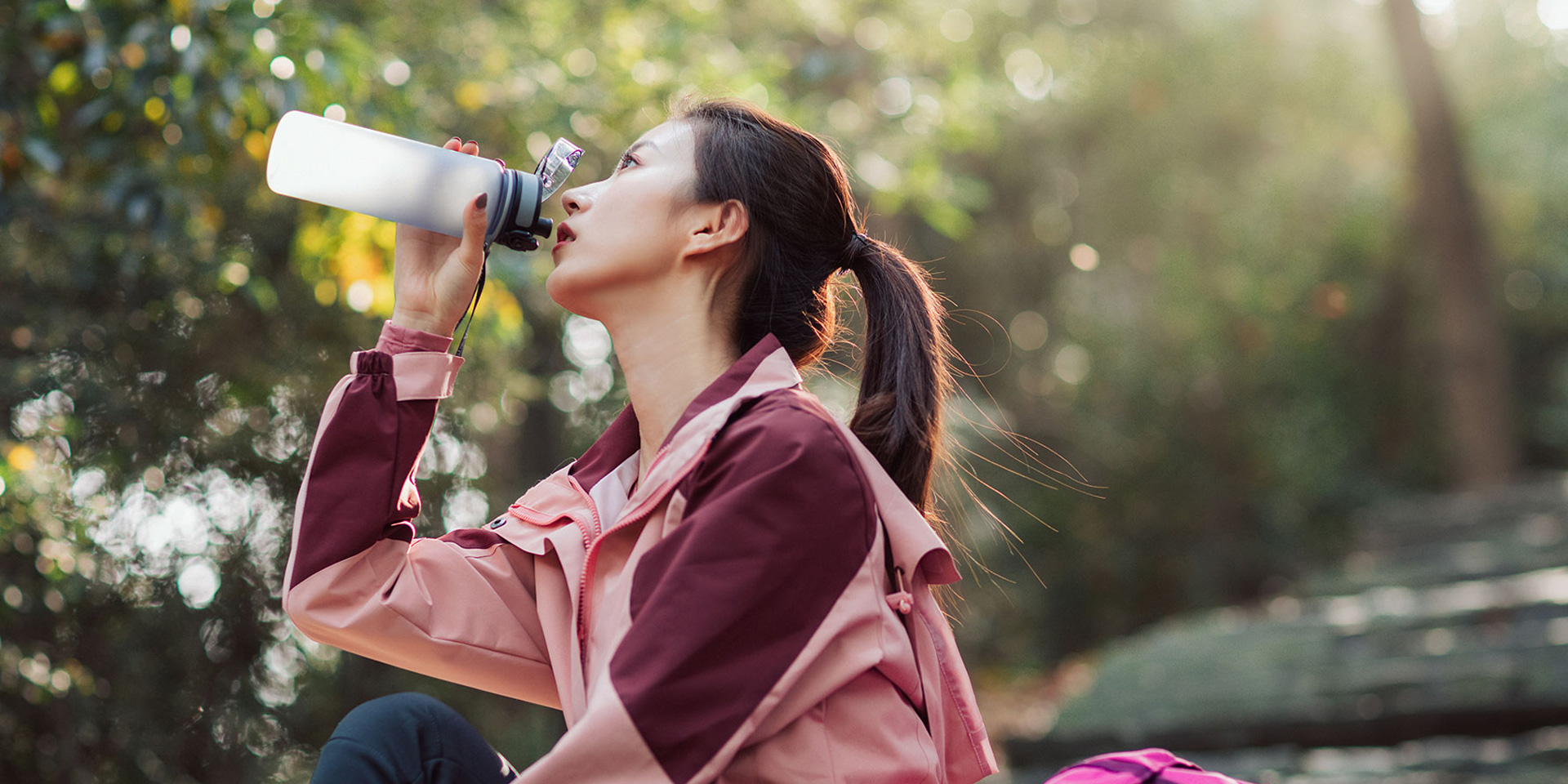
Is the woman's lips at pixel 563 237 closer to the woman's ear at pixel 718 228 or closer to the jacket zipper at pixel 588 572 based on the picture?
the woman's ear at pixel 718 228

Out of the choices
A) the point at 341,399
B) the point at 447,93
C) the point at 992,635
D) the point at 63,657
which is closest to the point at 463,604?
the point at 341,399

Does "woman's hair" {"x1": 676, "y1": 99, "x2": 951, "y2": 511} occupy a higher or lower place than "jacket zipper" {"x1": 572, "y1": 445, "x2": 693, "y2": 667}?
higher

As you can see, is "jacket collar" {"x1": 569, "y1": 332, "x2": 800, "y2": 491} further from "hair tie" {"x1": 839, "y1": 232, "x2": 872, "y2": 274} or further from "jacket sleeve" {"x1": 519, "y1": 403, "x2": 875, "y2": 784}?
"hair tie" {"x1": 839, "y1": 232, "x2": 872, "y2": 274}

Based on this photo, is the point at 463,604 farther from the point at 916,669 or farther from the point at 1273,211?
the point at 1273,211

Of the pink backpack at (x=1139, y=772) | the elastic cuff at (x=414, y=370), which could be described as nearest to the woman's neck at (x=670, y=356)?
the elastic cuff at (x=414, y=370)

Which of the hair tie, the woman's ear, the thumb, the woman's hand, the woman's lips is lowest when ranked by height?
the woman's hand

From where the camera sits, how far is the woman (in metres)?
1.30

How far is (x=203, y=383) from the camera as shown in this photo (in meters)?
4.33

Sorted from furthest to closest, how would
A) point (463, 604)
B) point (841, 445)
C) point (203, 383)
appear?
1. point (203, 383)
2. point (463, 604)
3. point (841, 445)

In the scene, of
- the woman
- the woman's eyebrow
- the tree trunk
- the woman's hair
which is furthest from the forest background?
the woman's eyebrow

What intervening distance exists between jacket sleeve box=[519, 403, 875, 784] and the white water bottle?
0.55m

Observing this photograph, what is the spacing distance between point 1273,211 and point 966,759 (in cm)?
1085

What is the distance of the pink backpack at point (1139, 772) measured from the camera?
4.74 ft

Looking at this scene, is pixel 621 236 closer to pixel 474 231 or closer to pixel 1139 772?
pixel 474 231
